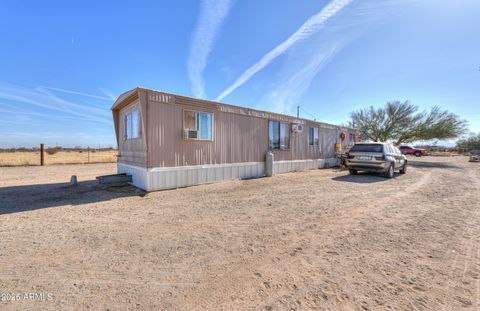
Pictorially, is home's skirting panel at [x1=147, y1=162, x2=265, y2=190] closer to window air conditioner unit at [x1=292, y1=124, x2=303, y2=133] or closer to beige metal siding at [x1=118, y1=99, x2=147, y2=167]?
beige metal siding at [x1=118, y1=99, x2=147, y2=167]

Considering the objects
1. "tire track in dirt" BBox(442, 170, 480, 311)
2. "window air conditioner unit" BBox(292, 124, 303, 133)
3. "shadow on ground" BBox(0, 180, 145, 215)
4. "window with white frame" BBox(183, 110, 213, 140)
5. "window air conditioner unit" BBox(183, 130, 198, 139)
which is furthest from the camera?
"window air conditioner unit" BBox(292, 124, 303, 133)

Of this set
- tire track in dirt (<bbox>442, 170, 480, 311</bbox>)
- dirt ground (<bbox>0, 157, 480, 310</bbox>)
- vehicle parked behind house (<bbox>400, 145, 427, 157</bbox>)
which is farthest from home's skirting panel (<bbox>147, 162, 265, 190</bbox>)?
vehicle parked behind house (<bbox>400, 145, 427, 157</bbox>)

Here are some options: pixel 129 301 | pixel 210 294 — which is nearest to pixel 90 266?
pixel 129 301

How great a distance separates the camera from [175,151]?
7.74 metres

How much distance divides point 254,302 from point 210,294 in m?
0.45

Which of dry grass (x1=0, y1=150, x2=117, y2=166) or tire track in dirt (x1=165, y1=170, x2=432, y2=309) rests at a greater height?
dry grass (x1=0, y1=150, x2=117, y2=166)

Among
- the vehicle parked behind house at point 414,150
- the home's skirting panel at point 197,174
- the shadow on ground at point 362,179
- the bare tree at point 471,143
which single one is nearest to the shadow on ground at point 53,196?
the home's skirting panel at point 197,174

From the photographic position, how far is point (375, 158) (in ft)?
33.0

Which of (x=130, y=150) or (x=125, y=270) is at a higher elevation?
(x=130, y=150)

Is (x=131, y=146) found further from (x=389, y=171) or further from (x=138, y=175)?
(x=389, y=171)

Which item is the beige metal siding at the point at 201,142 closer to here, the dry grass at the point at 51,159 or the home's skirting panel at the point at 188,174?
the home's skirting panel at the point at 188,174

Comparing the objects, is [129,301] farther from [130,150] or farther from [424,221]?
[130,150]

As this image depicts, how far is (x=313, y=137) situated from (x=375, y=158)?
4633 mm

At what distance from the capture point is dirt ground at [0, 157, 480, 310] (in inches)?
83.2
